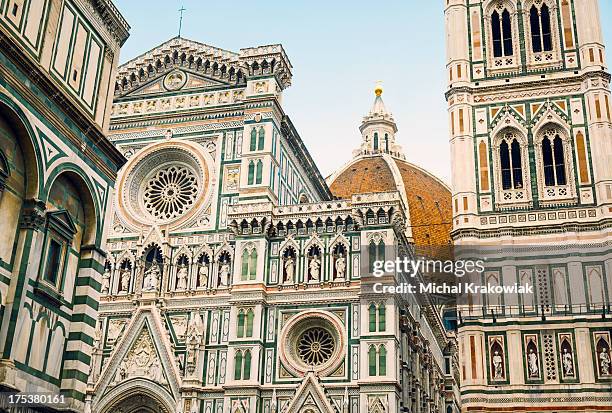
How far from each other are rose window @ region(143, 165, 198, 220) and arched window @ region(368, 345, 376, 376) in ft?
32.1

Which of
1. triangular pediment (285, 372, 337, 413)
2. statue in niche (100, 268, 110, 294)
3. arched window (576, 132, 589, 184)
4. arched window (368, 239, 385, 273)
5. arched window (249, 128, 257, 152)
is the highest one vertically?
arched window (249, 128, 257, 152)

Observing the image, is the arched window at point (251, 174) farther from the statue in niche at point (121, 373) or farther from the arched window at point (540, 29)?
the arched window at point (540, 29)

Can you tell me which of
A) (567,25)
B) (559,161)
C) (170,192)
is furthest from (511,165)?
(170,192)

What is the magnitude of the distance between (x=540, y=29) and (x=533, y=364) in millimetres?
12868

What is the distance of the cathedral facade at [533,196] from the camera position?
2534 cm

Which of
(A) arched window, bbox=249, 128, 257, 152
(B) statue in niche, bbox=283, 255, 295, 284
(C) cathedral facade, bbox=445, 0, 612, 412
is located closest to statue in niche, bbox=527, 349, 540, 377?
(C) cathedral facade, bbox=445, 0, 612, 412

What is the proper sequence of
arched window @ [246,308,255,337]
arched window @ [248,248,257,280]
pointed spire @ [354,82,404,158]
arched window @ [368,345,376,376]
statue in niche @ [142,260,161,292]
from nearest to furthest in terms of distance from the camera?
arched window @ [368,345,376,376] → arched window @ [246,308,255,337] → arched window @ [248,248,257,280] → statue in niche @ [142,260,161,292] → pointed spire @ [354,82,404,158]

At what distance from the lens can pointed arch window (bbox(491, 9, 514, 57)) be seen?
30.3 m

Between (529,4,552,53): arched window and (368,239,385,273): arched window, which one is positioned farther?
(529,4,552,53): arched window

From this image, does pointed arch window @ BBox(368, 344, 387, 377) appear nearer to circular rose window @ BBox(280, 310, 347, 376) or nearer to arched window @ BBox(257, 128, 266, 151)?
circular rose window @ BBox(280, 310, 347, 376)

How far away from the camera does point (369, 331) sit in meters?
27.0

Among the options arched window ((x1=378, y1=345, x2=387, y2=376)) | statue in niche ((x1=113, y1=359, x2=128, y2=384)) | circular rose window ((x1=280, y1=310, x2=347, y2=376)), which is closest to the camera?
arched window ((x1=378, y1=345, x2=387, y2=376))

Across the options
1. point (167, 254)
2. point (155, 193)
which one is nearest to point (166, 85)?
point (155, 193)

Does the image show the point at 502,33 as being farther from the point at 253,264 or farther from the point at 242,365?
the point at 242,365
